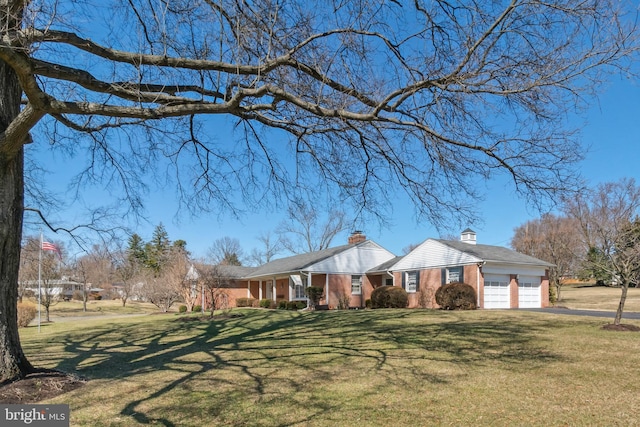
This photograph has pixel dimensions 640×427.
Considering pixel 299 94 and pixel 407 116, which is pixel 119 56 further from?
pixel 407 116

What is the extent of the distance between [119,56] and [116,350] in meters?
7.67

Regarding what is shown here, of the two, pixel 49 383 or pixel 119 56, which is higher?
pixel 119 56

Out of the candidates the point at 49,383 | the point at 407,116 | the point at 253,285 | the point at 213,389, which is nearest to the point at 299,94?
the point at 407,116

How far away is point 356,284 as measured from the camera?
29.6 m

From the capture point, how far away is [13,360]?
21.5ft

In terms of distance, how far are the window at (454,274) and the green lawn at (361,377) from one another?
33.1ft

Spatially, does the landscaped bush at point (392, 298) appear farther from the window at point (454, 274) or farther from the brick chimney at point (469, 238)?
the brick chimney at point (469, 238)

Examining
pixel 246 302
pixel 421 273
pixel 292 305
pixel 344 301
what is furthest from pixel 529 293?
pixel 246 302

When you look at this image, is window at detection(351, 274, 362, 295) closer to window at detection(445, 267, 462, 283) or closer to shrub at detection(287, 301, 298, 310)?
shrub at detection(287, 301, 298, 310)

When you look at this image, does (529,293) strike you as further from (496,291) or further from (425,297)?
(425,297)

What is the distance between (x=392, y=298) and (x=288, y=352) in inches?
621

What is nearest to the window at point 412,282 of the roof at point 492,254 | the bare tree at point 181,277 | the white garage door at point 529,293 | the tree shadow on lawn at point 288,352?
the roof at point 492,254

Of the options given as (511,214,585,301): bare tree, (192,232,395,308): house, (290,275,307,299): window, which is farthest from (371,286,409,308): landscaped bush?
Result: (511,214,585,301): bare tree

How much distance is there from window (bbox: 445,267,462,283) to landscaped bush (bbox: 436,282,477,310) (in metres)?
1.51
